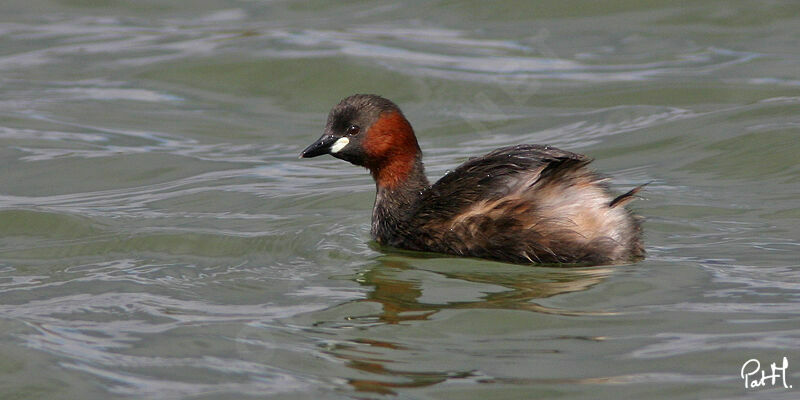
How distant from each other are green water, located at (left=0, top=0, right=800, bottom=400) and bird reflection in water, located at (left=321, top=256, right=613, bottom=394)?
20mm

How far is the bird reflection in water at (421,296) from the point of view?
4.83 metres

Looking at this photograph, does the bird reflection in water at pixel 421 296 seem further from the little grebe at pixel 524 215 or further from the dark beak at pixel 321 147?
the dark beak at pixel 321 147

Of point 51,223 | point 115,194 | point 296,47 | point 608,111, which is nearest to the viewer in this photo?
point 51,223

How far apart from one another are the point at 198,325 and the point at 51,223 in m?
2.38

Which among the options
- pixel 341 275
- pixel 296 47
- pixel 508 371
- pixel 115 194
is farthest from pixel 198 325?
pixel 296 47

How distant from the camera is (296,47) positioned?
12297 millimetres

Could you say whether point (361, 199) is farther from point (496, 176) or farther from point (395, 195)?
point (496, 176)

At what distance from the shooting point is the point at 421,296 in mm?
5906

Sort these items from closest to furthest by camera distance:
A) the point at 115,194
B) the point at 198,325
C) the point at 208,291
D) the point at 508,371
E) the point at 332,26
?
the point at 508,371, the point at 198,325, the point at 208,291, the point at 115,194, the point at 332,26

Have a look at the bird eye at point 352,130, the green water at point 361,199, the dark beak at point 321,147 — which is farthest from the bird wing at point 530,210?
the dark beak at point 321,147

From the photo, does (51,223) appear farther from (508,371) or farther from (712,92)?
(712,92)
